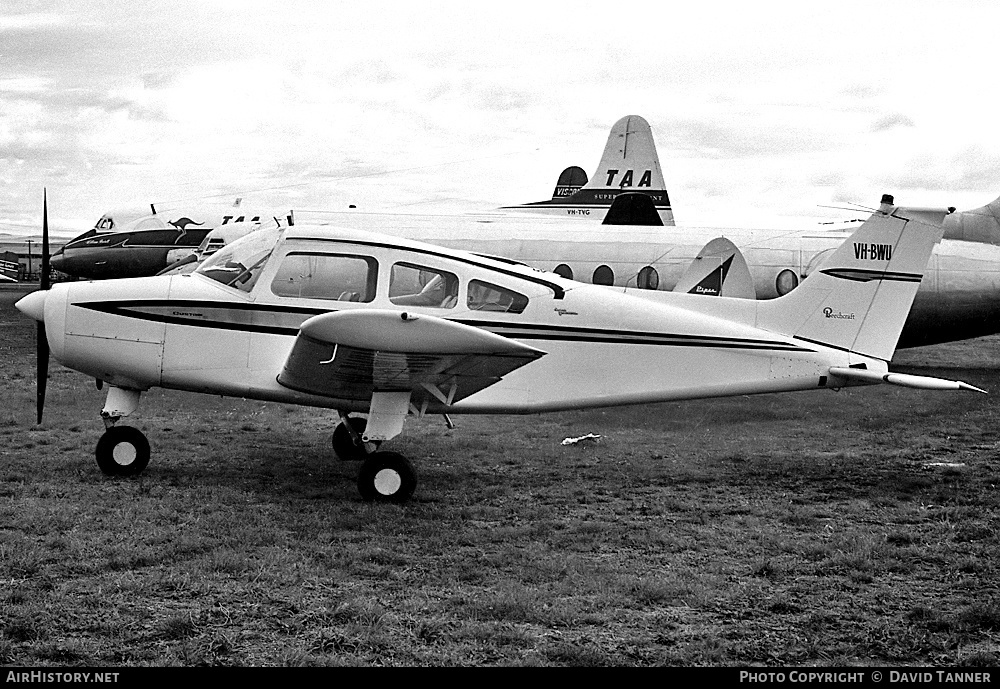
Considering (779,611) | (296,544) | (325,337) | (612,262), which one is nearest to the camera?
(779,611)

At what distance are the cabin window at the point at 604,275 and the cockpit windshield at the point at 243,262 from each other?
11121 mm

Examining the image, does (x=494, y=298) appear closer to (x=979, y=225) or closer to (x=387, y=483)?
(x=387, y=483)

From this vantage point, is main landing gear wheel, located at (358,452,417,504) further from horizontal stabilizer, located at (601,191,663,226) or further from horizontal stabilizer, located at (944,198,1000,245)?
horizontal stabilizer, located at (601,191,663,226)

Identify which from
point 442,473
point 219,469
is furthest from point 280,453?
point 442,473

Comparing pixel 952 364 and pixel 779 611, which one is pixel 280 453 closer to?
pixel 779 611

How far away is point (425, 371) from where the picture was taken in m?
8.08

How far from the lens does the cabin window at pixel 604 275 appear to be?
19.5m

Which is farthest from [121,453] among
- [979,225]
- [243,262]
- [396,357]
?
[979,225]

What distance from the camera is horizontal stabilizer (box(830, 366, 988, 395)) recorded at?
8.79 metres

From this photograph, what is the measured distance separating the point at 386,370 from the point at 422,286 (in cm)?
126

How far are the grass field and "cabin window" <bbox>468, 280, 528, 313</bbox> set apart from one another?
5.23 ft

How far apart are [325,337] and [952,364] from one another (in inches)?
688

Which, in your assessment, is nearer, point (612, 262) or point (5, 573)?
point (5, 573)

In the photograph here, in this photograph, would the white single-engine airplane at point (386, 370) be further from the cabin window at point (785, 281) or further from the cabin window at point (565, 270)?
the cabin window at point (565, 270)
